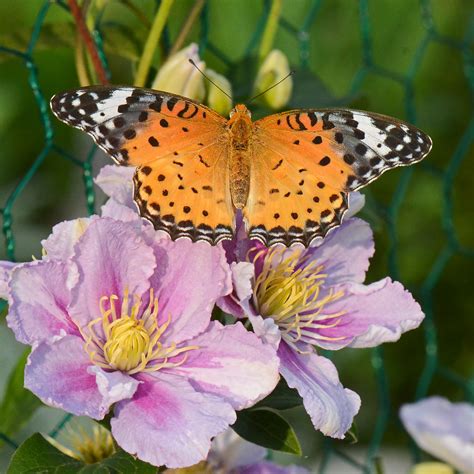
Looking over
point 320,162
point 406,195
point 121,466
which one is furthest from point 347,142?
point 406,195

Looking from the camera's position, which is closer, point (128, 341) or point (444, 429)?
point (128, 341)

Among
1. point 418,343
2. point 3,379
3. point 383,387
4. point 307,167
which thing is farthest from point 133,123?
point 418,343

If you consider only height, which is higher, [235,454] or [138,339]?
[138,339]

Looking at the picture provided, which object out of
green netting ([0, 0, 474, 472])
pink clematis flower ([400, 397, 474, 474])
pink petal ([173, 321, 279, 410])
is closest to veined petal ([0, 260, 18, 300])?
pink petal ([173, 321, 279, 410])

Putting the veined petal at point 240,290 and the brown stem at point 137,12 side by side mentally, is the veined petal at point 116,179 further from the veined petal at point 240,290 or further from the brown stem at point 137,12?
the brown stem at point 137,12

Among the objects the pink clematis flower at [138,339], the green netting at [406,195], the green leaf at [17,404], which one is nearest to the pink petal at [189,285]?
the pink clematis flower at [138,339]

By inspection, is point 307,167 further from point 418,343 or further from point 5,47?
point 418,343

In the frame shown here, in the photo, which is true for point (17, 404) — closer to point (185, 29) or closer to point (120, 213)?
point (120, 213)

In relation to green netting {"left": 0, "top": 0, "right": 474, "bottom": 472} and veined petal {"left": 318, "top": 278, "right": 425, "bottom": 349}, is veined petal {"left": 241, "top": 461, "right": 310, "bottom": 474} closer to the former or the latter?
veined petal {"left": 318, "top": 278, "right": 425, "bottom": 349}
